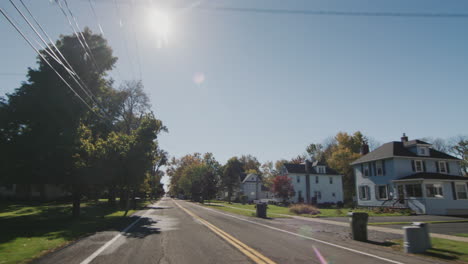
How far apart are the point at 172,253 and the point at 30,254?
376 cm

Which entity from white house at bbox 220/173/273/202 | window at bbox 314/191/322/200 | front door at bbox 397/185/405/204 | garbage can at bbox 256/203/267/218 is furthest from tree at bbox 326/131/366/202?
garbage can at bbox 256/203/267/218

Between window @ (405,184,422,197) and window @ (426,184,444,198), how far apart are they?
727 mm

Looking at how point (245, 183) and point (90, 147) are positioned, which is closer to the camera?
point (90, 147)

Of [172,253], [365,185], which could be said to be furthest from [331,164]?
[172,253]

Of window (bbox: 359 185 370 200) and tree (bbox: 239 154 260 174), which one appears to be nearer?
window (bbox: 359 185 370 200)

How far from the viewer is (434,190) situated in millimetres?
28797

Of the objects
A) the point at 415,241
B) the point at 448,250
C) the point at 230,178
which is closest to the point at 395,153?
the point at 448,250

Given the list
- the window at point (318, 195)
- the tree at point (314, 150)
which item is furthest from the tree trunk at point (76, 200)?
the tree at point (314, 150)

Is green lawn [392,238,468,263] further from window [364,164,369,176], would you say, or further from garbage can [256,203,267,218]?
window [364,164,369,176]

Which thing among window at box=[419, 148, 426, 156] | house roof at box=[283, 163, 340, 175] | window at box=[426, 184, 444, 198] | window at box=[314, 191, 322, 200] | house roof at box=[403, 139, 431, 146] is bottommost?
window at box=[314, 191, 322, 200]

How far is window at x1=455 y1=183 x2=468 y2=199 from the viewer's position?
29.4 m

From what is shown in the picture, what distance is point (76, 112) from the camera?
70.1 ft

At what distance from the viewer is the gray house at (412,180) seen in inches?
1115

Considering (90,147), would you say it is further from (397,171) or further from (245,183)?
(245,183)
